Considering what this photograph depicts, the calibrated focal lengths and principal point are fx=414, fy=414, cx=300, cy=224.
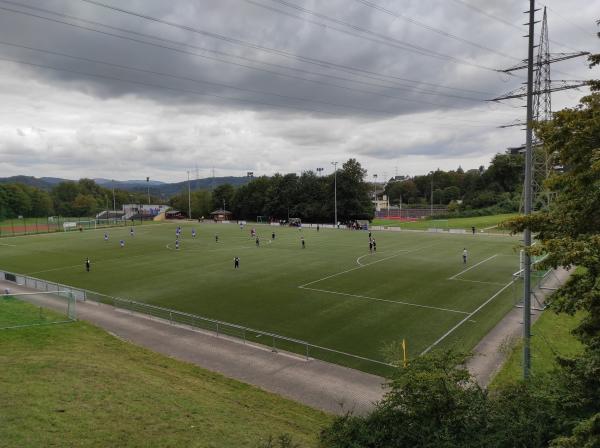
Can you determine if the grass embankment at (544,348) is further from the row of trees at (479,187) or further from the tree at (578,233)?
the row of trees at (479,187)

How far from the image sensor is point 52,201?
16425cm

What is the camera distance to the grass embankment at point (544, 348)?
52.8ft

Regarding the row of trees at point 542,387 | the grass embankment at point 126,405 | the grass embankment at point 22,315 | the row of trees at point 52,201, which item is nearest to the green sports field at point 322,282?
the row of trees at point 542,387

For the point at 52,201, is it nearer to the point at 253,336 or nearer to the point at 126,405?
the point at 253,336

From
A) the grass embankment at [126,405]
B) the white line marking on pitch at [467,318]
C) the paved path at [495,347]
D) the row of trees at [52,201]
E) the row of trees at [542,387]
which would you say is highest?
the row of trees at [52,201]

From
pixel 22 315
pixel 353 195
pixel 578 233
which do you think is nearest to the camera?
Result: pixel 578 233

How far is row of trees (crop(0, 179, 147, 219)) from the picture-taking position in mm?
135025

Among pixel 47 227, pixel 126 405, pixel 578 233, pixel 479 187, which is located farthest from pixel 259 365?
pixel 479 187

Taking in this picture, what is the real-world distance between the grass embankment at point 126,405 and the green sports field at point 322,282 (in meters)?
5.74

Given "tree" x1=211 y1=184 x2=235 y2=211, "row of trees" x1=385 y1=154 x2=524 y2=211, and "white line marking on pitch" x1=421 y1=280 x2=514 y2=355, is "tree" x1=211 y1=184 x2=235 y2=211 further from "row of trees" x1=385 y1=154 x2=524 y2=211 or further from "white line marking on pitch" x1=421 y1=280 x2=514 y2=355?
"white line marking on pitch" x1=421 y1=280 x2=514 y2=355

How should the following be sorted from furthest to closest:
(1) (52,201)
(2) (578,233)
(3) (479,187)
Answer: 1. (1) (52,201)
2. (3) (479,187)
3. (2) (578,233)

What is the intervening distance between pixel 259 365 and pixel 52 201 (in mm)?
176434

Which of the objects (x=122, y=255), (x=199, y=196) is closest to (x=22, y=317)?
(x=122, y=255)

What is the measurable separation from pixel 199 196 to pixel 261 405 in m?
140
